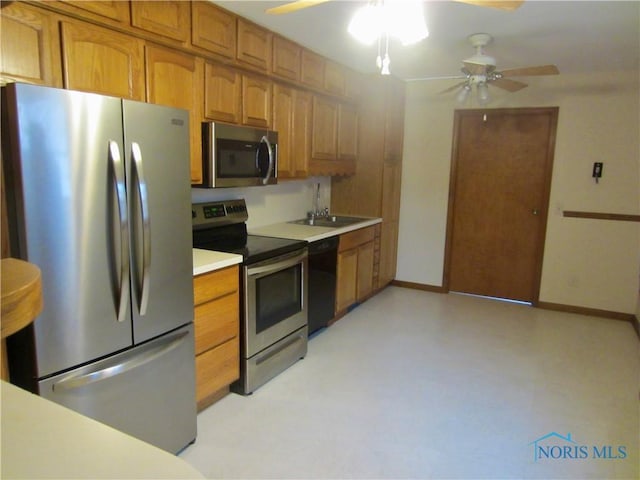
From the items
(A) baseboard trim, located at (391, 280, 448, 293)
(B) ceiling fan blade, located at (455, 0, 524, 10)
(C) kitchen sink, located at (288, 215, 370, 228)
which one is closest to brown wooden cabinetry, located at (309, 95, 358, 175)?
(C) kitchen sink, located at (288, 215, 370, 228)

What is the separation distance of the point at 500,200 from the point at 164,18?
147 inches

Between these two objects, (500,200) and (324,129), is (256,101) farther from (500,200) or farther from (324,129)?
(500,200)

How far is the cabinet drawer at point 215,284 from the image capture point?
225cm

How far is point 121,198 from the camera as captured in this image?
1.67 m

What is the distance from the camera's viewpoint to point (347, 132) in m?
4.21

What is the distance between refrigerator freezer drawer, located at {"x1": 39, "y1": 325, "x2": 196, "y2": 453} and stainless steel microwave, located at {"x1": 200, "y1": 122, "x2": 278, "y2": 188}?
40.5 inches

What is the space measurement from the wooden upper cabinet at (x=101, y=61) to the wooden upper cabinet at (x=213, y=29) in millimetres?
403

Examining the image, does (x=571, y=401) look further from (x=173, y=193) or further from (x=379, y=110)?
(x=379, y=110)

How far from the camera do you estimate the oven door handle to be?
2615 mm

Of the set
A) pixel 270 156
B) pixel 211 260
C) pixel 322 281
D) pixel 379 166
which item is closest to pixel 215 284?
pixel 211 260

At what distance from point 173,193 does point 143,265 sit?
355mm

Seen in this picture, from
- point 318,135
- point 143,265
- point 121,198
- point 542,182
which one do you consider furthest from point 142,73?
point 542,182

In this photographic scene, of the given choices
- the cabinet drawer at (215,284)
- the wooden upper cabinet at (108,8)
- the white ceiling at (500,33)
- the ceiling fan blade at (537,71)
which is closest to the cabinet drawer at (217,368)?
the cabinet drawer at (215,284)

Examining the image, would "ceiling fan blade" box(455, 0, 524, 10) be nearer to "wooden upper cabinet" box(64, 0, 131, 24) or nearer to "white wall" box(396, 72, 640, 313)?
"wooden upper cabinet" box(64, 0, 131, 24)
